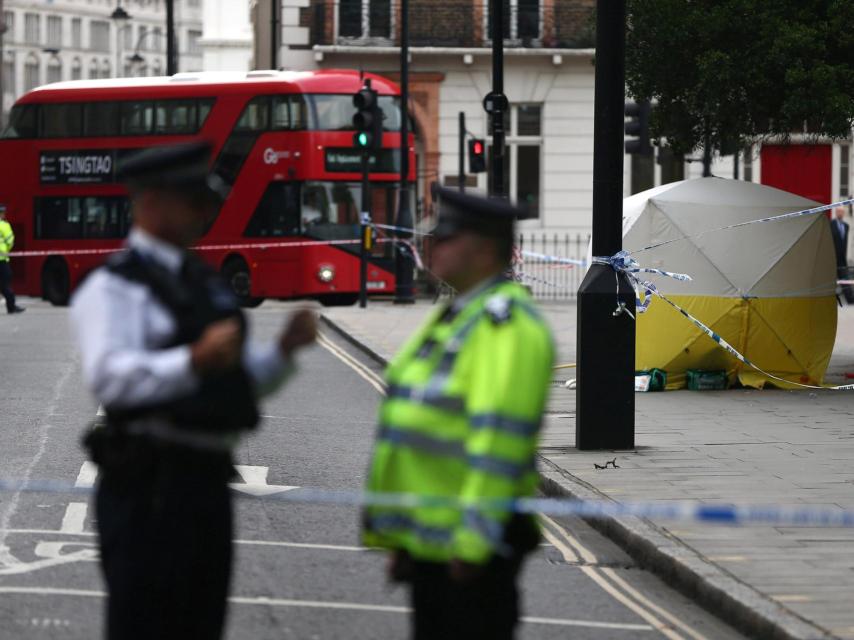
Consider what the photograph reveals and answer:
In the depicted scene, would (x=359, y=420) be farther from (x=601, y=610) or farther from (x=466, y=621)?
(x=466, y=621)

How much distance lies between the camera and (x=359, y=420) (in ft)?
46.2

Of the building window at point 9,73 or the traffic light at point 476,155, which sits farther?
the building window at point 9,73

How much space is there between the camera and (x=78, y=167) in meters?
31.9

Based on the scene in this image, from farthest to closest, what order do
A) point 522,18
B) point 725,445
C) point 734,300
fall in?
point 522,18
point 734,300
point 725,445

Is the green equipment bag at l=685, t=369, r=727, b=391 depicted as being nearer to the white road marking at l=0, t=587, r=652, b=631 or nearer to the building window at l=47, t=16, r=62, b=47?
the white road marking at l=0, t=587, r=652, b=631

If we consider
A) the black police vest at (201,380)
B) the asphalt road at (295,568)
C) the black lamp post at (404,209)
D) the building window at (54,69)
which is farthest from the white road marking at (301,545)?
the building window at (54,69)

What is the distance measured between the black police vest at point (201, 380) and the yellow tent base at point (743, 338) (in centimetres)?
1198

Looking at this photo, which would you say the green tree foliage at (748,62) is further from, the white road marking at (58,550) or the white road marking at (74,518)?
the white road marking at (58,550)

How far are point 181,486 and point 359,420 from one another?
10071 mm

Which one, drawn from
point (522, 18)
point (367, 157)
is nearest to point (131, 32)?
point (522, 18)

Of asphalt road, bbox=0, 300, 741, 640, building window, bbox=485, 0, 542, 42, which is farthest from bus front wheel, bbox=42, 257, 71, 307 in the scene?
asphalt road, bbox=0, 300, 741, 640

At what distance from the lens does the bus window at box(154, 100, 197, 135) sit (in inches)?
1211

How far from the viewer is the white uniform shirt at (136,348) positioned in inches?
154

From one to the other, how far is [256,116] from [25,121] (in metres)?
5.05
